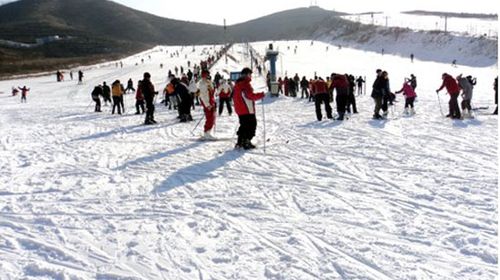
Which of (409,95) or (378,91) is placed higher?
(378,91)

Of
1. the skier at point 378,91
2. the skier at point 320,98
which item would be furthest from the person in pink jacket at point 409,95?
the skier at point 320,98

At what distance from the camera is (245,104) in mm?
9203

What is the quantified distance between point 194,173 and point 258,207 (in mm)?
2123

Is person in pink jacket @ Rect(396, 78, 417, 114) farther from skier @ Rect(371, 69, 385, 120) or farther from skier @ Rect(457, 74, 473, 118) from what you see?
skier @ Rect(457, 74, 473, 118)

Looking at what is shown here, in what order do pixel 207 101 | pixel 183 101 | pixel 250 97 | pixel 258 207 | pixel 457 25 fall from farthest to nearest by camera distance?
pixel 457 25, pixel 183 101, pixel 207 101, pixel 250 97, pixel 258 207

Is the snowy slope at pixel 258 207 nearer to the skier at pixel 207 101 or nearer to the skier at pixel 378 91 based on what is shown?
the skier at pixel 207 101

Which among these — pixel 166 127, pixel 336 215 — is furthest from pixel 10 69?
pixel 336 215

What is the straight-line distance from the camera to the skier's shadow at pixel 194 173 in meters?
6.99

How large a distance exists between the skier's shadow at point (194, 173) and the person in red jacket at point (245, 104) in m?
0.44

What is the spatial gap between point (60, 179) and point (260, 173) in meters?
3.21

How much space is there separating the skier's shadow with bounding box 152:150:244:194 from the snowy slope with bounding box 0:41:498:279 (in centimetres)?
4

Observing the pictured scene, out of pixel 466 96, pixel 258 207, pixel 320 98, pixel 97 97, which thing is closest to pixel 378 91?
pixel 320 98

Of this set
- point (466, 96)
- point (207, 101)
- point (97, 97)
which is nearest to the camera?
point (207, 101)

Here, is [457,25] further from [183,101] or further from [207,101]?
[207,101]
